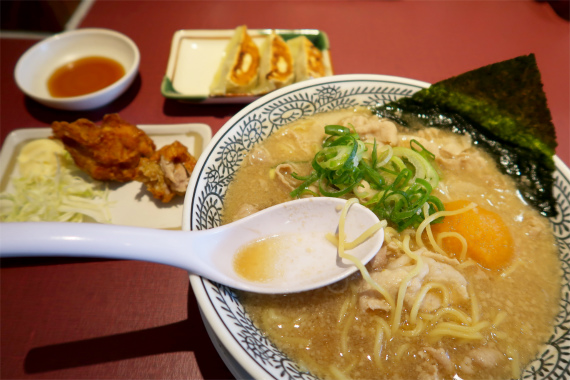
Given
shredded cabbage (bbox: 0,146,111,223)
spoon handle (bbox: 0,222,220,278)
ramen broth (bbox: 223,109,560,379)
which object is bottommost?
shredded cabbage (bbox: 0,146,111,223)

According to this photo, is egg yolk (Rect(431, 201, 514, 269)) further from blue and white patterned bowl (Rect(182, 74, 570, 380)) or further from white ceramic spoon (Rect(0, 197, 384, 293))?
white ceramic spoon (Rect(0, 197, 384, 293))

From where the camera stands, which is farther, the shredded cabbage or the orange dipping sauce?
the orange dipping sauce

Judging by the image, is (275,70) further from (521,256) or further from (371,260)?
(521,256)

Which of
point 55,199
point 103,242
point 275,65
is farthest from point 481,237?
point 55,199

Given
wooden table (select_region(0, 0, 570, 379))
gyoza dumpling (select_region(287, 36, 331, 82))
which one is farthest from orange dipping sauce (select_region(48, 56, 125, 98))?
gyoza dumpling (select_region(287, 36, 331, 82))

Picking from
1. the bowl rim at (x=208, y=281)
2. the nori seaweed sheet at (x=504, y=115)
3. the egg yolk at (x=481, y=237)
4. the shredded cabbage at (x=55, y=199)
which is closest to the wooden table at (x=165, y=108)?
the shredded cabbage at (x=55, y=199)

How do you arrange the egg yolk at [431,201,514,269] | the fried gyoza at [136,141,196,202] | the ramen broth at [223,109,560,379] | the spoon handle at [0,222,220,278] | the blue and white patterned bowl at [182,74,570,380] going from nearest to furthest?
the spoon handle at [0,222,220,278], the blue and white patterned bowl at [182,74,570,380], the ramen broth at [223,109,560,379], the egg yolk at [431,201,514,269], the fried gyoza at [136,141,196,202]

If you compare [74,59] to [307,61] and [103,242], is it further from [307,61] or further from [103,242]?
[103,242]

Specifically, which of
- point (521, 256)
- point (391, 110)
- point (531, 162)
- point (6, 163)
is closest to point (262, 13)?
point (391, 110)
